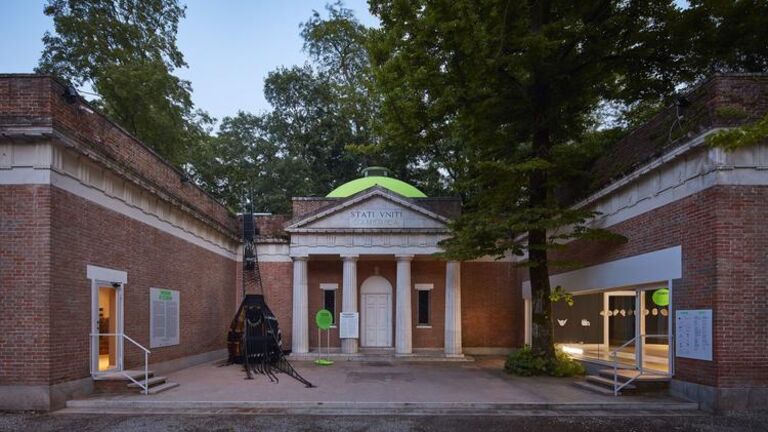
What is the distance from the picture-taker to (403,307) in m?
22.2

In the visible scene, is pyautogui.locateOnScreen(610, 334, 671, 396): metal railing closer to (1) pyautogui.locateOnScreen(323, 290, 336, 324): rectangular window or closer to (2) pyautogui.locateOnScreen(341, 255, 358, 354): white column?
(2) pyautogui.locateOnScreen(341, 255, 358, 354): white column

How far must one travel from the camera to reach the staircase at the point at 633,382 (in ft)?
39.4

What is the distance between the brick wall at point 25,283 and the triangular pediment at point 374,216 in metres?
11.9

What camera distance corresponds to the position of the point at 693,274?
36.8ft

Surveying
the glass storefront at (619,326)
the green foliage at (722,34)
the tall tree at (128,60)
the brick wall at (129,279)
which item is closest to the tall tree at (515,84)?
the green foliage at (722,34)

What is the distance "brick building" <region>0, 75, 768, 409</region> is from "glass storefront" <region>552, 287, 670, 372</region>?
0.05 m

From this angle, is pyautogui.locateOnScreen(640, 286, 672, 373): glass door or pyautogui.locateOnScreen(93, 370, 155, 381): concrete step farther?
pyautogui.locateOnScreen(640, 286, 672, 373): glass door

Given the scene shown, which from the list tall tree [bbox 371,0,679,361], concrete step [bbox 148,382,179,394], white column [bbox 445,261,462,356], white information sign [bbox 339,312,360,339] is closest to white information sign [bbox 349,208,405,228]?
white column [bbox 445,261,462,356]

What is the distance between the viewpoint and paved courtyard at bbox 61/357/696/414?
11219mm

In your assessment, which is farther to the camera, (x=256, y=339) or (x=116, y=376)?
(x=256, y=339)

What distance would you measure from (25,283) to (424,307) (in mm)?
16924

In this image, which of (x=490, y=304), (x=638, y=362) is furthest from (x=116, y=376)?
(x=490, y=304)

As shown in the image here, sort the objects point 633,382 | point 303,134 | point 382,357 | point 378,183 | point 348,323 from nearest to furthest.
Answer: point 633,382 < point 348,323 < point 382,357 < point 378,183 < point 303,134

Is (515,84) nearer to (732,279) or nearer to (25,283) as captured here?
(732,279)
